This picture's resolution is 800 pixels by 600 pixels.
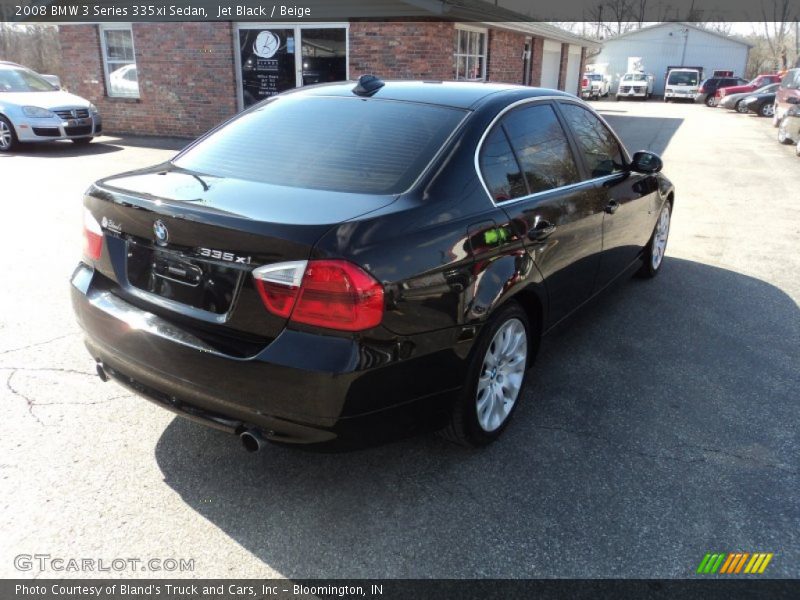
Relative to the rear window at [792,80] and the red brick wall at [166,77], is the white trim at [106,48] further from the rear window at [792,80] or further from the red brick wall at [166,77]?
the rear window at [792,80]

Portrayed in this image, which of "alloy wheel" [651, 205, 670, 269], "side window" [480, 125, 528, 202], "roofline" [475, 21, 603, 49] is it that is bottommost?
"alloy wheel" [651, 205, 670, 269]

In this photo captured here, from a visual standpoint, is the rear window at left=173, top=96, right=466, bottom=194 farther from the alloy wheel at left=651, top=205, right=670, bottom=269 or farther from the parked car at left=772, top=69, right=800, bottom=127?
the parked car at left=772, top=69, right=800, bottom=127

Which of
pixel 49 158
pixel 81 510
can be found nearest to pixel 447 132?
pixel 81 510

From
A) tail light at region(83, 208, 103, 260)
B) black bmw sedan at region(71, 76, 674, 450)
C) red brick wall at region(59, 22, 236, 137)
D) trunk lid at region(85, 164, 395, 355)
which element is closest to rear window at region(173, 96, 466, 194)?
black bmw sedan at region(71, 76, 674, 450)

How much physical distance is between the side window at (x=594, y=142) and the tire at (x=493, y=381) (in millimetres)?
1366

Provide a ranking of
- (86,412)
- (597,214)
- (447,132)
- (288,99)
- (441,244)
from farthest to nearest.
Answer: (597,214) < (288,99) < (86,412) < (447,132) < (441,244)

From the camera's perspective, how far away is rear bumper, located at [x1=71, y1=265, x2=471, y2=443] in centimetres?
228

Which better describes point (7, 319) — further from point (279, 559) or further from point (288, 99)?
point (279, 559)

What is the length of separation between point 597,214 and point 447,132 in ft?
4.60

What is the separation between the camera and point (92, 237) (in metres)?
2.91

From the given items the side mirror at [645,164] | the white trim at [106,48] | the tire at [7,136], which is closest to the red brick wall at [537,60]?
the white trim at [106,48]

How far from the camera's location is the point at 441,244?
101 inches

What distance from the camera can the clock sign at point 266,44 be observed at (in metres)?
14.3

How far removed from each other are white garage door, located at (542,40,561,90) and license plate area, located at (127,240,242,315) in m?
22.4
